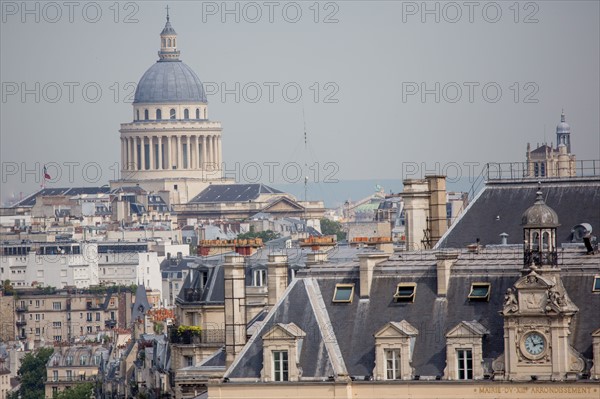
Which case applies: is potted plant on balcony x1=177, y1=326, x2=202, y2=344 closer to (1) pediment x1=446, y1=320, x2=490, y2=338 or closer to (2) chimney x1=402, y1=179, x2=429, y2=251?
(2) chimney x1=402, y1=179, x2=429, y2=251

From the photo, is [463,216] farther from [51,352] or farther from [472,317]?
[51,352]

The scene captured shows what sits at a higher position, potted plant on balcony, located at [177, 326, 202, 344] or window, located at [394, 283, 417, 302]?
window, located at [394, 283, 417, 302]

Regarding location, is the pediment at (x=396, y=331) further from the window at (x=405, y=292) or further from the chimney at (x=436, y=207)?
the chimney at (x=436, y=207)

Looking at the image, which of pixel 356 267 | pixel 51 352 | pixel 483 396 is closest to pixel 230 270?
pixel 356 267

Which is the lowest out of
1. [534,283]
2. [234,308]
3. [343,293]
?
[234,308]

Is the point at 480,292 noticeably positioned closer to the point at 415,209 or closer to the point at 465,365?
the point at 465,365

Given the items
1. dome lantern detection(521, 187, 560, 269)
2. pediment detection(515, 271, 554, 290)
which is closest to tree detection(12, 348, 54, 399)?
dome lantern detection(521, 187, 560, 269)

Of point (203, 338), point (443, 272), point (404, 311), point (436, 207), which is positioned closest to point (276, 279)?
point (404, 311)
